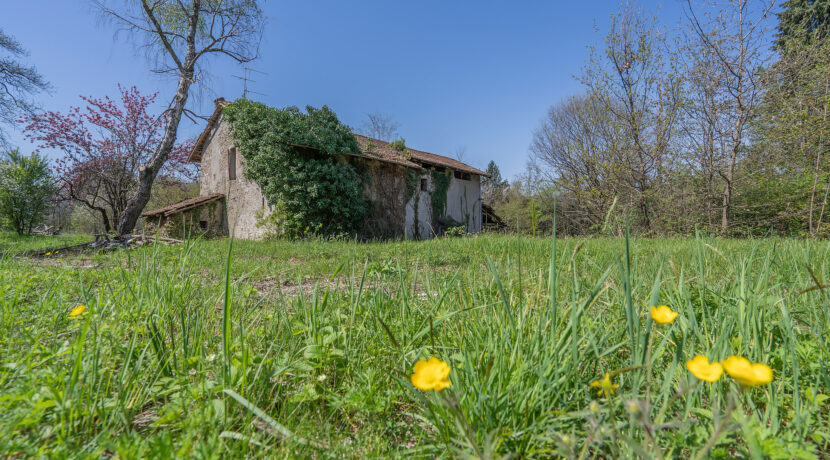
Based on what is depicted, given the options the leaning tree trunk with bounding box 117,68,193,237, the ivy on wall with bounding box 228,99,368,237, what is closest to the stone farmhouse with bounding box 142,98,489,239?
the ivy on wall with bounding box 228,99,368,237

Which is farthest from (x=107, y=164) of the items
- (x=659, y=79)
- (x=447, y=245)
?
(x=659, y=79)

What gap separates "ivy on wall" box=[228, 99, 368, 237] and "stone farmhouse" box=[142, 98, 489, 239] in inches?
25.3

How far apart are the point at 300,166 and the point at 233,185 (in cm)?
430

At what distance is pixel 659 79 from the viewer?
29.9 feet

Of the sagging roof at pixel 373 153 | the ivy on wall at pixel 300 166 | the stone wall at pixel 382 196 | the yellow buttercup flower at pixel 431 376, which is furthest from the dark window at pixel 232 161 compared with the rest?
the yellow buttercup flower at pixel 431 376

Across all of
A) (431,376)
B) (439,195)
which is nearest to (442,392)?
(431,376)

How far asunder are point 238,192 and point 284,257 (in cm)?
789

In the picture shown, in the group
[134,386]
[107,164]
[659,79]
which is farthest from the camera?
[107,164]

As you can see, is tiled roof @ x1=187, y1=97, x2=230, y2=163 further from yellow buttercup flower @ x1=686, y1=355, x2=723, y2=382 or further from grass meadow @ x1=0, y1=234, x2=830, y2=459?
yellow buttercup flower @ x1=686, y1=355, x2=723, y2=382

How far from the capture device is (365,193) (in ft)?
37.9

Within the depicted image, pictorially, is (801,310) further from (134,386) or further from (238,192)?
(238,192)

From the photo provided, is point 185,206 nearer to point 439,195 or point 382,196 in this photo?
point 382,196

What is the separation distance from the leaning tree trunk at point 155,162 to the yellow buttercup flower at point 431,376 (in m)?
12.9

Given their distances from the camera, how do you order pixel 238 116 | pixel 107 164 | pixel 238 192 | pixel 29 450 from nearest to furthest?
pixel 29 450 → pixel 238 116 → pixel 238 192 → pixel 107 164
